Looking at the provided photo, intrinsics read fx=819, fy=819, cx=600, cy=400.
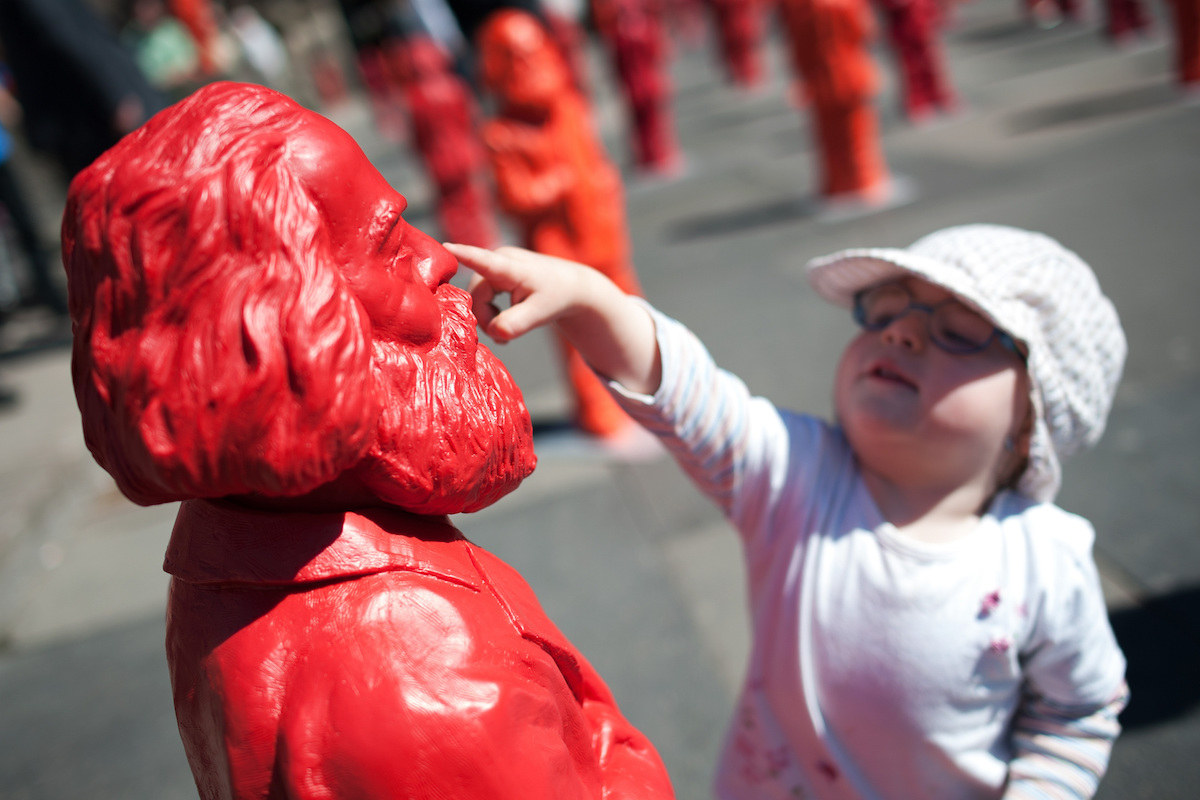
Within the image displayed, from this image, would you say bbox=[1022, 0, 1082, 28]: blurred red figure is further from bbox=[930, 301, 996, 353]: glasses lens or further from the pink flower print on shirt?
the pink flower print on shirt

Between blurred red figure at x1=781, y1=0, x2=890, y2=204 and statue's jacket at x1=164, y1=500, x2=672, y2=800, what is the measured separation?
6209 millimetres

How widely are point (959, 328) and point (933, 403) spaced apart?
0.13m

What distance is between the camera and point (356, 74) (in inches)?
885

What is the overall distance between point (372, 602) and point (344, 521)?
Answer: 85 millimetres

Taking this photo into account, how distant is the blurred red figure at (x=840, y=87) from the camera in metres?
6.05

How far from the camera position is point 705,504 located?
345cm

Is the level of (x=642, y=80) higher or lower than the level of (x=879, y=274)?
higher

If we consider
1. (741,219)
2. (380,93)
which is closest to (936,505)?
(741,219)

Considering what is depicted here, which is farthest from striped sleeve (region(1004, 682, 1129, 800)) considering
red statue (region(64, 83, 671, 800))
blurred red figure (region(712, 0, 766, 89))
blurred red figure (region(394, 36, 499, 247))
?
blurred red figure (region(712, 0, 766, 89))

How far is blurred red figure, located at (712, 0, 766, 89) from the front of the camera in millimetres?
12477

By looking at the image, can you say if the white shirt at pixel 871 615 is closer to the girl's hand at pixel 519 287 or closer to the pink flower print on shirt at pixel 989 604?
the pink flower print on shirt at pixel 989 604

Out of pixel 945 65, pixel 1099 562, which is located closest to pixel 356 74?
pixel 945 65

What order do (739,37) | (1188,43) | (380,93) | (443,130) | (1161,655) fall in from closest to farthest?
(1161,655), (1188,43), (443,130), (739,37), (380,93)

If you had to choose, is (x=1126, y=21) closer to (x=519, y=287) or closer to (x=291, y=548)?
(x=519, y=287)
